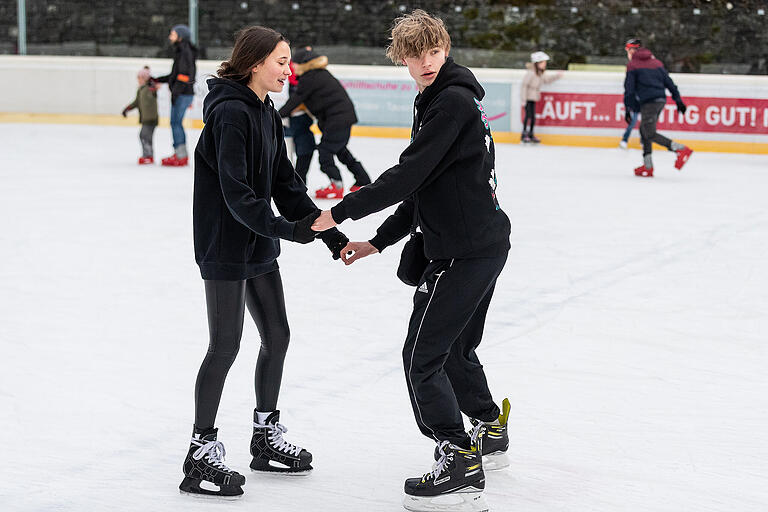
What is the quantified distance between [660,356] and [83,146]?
1015 cm

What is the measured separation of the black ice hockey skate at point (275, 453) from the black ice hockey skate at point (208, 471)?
0.51 feet

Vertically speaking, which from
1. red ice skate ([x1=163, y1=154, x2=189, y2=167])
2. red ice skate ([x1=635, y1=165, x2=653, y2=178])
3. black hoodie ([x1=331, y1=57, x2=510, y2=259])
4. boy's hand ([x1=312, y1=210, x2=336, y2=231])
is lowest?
red ice skate ([x1=163, y1=154, x2=189, y2=167])

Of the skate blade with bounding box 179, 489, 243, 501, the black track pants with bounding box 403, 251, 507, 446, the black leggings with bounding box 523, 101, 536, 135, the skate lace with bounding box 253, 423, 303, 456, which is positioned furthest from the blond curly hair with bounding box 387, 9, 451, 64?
the black leggings with bounding box 523, 101, 536, 135

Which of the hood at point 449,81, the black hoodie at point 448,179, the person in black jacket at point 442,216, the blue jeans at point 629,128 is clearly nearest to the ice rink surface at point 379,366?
the person in black jacket at point 442,216

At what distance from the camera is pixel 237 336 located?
3.03m

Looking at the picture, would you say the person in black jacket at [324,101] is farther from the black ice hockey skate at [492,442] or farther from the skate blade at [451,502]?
the skate blade at [451,502]

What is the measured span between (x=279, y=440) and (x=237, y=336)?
36cm

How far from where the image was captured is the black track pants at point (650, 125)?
11.4m

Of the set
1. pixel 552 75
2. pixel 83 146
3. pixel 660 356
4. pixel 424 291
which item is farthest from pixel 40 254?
pixel 552 75

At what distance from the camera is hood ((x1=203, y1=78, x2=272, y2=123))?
293 centimetres

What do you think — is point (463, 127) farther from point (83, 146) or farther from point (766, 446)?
point (83, 146)

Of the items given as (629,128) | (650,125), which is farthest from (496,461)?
(629,128)

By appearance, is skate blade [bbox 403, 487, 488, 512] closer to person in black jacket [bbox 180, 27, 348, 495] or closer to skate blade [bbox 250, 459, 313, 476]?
skate blade [bbox 250, 459, 313, 476]

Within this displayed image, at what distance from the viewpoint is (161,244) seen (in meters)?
7.11
